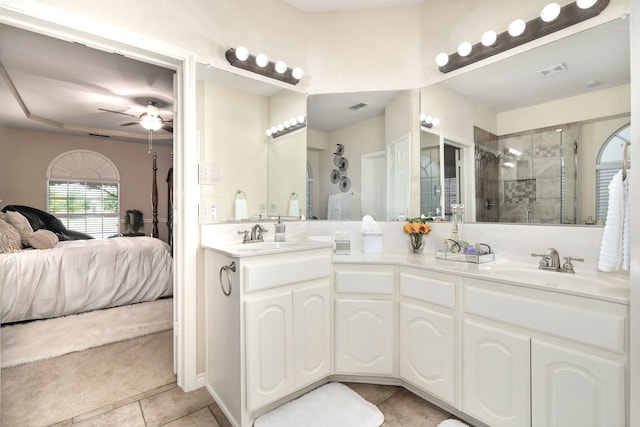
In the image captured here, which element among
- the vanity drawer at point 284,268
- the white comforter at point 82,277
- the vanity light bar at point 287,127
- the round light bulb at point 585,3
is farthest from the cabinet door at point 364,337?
the white comforter at point 82,277

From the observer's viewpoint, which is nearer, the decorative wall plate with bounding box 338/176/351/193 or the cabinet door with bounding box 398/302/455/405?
the cabinet door with bounding box 398/302/455/405

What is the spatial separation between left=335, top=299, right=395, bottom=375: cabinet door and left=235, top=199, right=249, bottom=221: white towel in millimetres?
899

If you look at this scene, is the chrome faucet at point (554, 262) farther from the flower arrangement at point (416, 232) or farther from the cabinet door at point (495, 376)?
the flower arrangement at point (416, 232)

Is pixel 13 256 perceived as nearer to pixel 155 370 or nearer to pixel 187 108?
pixel 155 370

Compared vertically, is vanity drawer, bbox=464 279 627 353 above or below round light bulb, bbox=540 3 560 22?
below

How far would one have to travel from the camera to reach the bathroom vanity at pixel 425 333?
1171 millimetres

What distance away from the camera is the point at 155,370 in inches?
82.0

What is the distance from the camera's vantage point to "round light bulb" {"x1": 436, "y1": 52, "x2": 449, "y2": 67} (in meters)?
2.10

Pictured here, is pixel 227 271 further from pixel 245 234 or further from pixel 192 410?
pixel 192 410

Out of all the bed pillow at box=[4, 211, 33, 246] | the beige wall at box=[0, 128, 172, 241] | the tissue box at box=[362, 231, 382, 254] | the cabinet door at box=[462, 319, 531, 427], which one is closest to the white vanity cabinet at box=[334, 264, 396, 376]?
the tissue box at box=[362, 231, 382, 254]

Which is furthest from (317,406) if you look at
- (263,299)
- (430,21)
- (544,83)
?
(430,21)

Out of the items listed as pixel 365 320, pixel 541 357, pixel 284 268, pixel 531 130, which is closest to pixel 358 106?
pixel 531 130

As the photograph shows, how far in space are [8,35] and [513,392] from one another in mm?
4135

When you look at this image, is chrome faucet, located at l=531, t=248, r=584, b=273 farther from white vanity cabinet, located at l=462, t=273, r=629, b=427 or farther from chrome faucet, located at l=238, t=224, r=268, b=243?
chrome faucet, located at l=238, t=224, r=268, b=243
